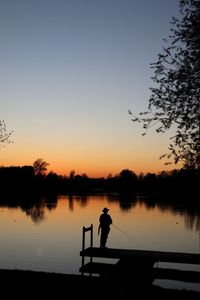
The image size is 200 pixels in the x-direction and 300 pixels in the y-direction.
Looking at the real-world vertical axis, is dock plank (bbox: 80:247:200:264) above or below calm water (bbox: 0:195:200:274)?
above

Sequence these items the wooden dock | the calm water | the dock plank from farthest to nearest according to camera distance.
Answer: the calm water < the dock plank < the wooden dock

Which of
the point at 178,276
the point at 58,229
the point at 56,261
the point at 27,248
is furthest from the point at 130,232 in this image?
the point at 178,276

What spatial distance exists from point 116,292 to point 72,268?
2098 centimetres

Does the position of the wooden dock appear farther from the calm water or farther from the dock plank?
the calm water

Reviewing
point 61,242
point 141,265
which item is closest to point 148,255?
point 141,265

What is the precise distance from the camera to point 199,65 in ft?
67.5

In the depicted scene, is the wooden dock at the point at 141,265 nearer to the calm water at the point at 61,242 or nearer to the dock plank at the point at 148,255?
the dock plank at the point at 148,255

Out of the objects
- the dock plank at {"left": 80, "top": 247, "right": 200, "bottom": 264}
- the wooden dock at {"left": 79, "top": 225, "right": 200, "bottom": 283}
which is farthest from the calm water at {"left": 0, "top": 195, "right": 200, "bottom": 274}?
the wooden dock at {"left": 79, "top": 225, "right": 200, "bottom": 283}

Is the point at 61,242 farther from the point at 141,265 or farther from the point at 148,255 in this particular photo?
the point at 141,265

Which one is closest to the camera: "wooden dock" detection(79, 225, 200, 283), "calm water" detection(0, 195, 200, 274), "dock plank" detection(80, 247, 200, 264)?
"wooden dock" detection(79, 225, 200, 283)

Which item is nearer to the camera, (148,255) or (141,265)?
(141,265)

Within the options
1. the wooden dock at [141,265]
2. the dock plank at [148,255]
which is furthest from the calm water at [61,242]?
the wooden dock at [141,265]

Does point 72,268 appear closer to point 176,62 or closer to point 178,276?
point 178,276

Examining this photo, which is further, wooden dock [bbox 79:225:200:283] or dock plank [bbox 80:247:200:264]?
dock plank [bbox 80:247:200:264]
